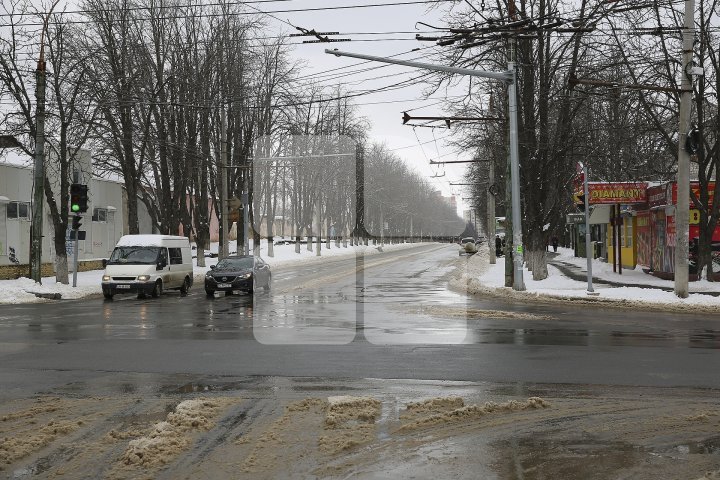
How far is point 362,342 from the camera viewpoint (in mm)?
12836

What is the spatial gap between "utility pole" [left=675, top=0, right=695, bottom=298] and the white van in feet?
53.7

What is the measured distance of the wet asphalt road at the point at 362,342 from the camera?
9.99 metres

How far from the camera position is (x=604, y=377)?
376 inches

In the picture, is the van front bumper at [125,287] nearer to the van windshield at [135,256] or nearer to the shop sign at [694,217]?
the van windshield at [135,256]

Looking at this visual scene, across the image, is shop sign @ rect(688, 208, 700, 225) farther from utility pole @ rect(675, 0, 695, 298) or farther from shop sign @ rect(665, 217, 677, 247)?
utility pole @ rect(675, 0, 695, 298)

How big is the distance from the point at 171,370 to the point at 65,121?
21.4 meters

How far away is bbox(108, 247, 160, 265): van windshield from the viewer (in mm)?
25797

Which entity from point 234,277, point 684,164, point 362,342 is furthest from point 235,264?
point 684,164

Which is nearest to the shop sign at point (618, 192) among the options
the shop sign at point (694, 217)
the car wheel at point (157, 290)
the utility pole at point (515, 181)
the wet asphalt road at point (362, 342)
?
the shop sign at point (694, 217)

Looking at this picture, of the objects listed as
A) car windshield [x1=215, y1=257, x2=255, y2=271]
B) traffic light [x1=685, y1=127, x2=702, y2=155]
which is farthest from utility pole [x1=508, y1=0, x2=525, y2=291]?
car windshield [x1=215, y1=257, x2=255, y2=271]

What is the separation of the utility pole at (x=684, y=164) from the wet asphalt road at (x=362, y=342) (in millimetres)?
3063

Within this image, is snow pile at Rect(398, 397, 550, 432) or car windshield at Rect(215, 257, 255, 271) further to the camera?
car windshield at Rect(215, 257, 255, 271)

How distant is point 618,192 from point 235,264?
16095 mm

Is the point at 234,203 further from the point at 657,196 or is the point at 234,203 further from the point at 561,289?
the point at 657,196
